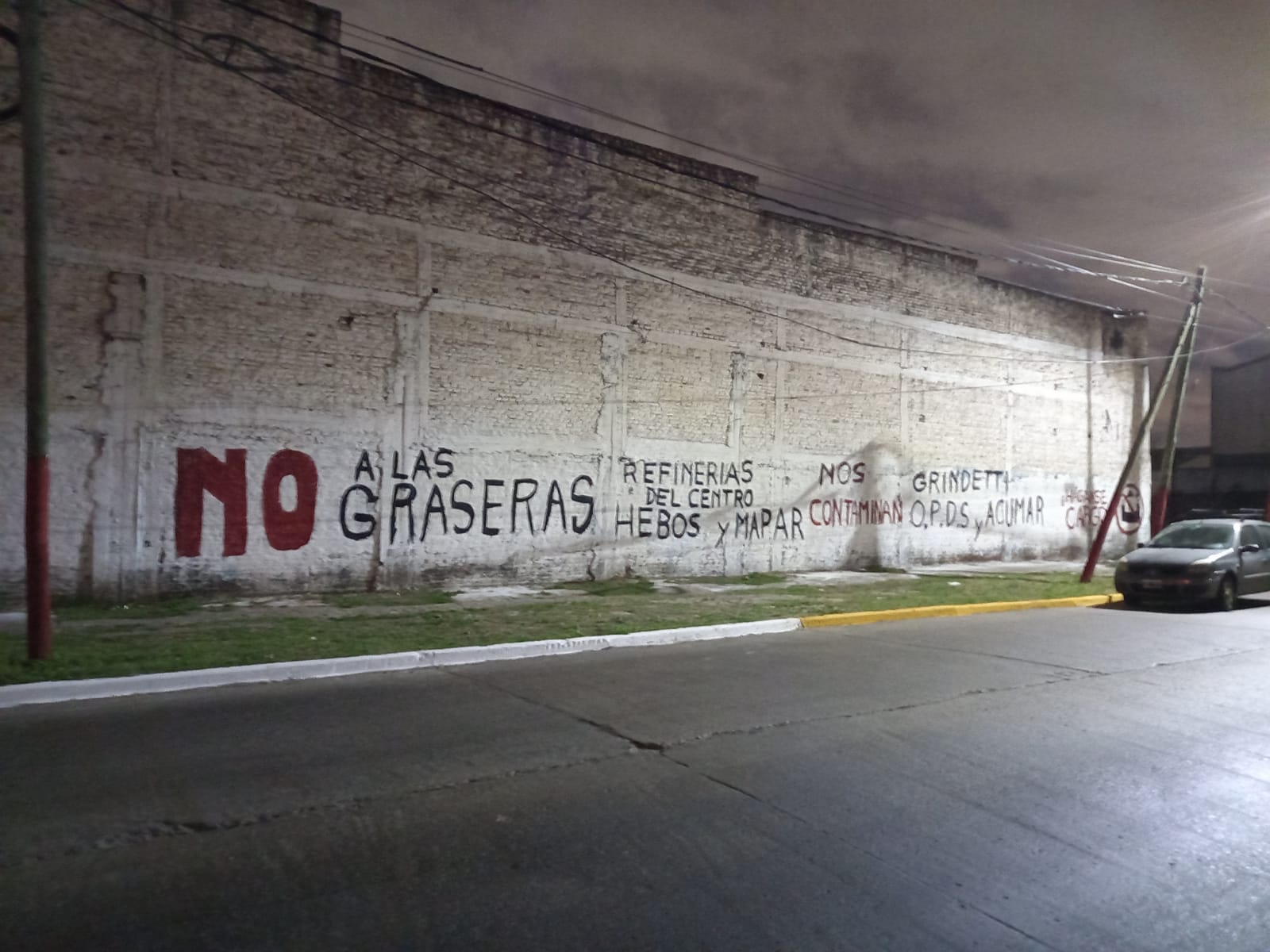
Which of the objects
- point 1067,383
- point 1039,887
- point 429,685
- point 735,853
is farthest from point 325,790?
point 1067,383

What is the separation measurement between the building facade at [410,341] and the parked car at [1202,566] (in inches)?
208

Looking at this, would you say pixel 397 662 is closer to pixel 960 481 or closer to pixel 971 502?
pixel 960 481

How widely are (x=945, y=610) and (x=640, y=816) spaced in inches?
382

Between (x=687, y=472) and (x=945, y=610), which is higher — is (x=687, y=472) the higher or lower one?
the higher one

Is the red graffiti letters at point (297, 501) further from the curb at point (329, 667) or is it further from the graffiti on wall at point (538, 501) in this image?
the curb at point (329, 667)

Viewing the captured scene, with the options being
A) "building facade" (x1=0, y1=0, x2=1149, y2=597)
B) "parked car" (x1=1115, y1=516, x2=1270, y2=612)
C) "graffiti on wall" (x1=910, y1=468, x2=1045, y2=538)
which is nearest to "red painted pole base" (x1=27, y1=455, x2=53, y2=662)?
"building facade" (x1=0, y1=0, x2=1149, y2=597)

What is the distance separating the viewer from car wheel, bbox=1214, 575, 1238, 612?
14.7 metres

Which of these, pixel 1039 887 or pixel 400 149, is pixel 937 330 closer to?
pixel 400 149

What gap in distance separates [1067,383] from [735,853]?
22.5 meters

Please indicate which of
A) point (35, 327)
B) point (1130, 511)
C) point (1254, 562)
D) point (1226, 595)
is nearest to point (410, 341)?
point (35, 327)

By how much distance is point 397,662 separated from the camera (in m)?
8.59

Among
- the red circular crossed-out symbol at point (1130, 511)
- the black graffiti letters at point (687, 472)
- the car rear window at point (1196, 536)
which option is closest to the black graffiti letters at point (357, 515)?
the black graffiti letters at point (687, 472)

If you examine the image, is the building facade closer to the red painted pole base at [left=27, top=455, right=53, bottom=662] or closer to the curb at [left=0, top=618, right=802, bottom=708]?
the red painted pole base at [left=27, top=455, right=53, bottom=662]

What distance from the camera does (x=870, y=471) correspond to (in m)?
19.4
